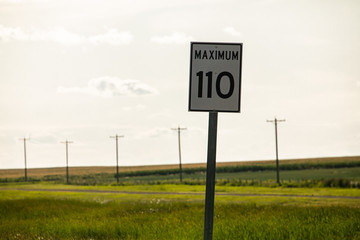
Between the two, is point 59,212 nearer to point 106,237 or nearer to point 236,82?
point 106,237

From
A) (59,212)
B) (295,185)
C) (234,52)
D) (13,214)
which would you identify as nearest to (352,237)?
(234,52)

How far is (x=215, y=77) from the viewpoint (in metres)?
7.49

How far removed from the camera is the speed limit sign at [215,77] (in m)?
7.45

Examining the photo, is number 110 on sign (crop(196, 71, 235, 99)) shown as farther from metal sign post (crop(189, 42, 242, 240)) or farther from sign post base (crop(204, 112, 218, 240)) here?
sign post base (crop(204, 112, 218, 240))

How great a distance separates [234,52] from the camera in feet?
24.7

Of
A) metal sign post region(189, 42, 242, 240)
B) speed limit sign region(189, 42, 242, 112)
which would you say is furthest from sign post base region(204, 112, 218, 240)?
speed limit sign region(189, 42, 242, 112)

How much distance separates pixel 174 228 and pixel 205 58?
7.75 meters

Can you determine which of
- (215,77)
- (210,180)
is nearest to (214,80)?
(215,77)

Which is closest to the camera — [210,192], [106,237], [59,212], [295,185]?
[210,192]

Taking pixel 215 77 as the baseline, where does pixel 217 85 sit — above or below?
below

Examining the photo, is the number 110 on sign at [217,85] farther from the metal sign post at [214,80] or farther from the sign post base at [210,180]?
the sign post base at [210,180]

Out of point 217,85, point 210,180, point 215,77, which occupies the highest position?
point 215,77

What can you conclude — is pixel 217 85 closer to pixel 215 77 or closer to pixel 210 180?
pixel 215 77

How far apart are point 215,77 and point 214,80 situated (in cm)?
5
